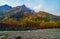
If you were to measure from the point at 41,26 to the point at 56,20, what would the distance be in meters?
1.14

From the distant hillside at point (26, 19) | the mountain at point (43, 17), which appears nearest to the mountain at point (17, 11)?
Result: the distant hillside at point (26, 19)

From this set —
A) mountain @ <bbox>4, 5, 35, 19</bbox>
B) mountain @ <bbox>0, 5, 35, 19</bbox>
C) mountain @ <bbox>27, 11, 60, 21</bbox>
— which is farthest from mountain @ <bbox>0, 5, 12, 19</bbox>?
mountain @ <bbox>27, 11, 60, 21</bbox>

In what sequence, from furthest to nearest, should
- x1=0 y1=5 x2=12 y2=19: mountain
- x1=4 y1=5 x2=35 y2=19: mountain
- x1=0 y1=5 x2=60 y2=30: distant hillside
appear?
x1=4 y1=5 x2=35 y2=19: mountain
x1=0 y1=5 x2=60 y2=30: distant hillside
x1=0 y1=5 x2=12 y2=19: mountain

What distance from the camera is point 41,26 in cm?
1555

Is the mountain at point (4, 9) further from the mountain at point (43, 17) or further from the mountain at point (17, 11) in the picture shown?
the mountain at point (43, 17)

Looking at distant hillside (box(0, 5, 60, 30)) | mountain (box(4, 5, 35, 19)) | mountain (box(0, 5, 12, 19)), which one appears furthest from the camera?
mountain (box(4, 5, 35, 19))

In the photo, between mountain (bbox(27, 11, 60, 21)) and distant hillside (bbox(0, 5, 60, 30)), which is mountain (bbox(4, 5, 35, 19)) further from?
mountain (bbox(27, 11, 60, 21))

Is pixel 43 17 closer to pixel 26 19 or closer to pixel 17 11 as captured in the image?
pixel 26 19

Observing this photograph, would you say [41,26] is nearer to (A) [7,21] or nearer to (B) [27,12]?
(B) [27,12]

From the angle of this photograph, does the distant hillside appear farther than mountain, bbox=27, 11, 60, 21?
No

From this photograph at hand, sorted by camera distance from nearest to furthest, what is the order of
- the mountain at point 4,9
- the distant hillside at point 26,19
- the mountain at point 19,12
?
the mountain at point 4,9 → the distant hillside at point 26,19 → the mountain at point 19,12

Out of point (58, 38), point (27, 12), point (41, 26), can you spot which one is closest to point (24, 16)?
point (27, 12)

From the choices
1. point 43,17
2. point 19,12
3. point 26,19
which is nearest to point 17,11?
point 19,12

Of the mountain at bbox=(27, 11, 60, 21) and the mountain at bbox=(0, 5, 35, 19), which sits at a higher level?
the mountain at bbox=(0, 5, 35, 19)
